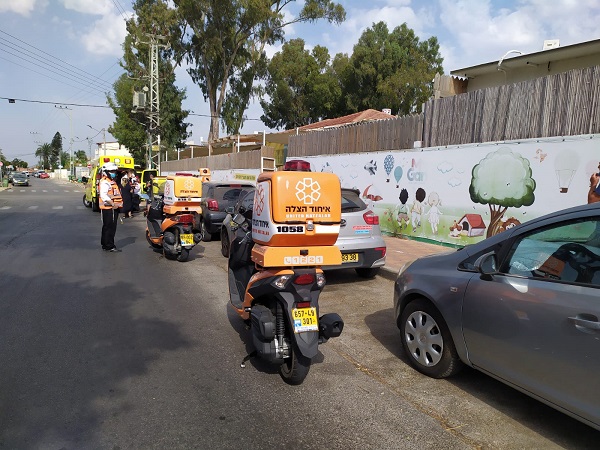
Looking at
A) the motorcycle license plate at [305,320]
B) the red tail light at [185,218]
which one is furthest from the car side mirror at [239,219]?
the red tail light at [185,218]

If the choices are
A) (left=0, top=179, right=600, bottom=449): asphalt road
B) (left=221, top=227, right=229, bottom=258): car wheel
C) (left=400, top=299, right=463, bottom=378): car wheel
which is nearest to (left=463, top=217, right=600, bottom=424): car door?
(left=400, top=299, right=463, bottom=378): car wheel

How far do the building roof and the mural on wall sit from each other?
4.84 metres

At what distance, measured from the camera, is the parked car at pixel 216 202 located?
10914mm

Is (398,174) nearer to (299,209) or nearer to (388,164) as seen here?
(388,164)

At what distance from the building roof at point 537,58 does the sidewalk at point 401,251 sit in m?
6.31

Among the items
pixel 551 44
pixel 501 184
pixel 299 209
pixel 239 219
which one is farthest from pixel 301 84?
pixel 299 209

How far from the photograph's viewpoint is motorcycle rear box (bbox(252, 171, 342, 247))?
3.52 m

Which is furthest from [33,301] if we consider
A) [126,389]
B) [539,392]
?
[539,392]

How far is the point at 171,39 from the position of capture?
106ft

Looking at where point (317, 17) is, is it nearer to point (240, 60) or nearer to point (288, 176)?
point (240, 60)

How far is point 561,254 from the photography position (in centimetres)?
294

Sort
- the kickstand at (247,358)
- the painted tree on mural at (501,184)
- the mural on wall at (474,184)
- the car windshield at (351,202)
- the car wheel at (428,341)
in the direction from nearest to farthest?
the car wheel at (428,341) < the kickstand at (247,358) < the car windshield at (351,202) < the mural on wall at (474,184) < the painted tree on mural at (501,184)

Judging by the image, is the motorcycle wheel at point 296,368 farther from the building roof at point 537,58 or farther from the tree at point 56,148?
the tree at point 56,148

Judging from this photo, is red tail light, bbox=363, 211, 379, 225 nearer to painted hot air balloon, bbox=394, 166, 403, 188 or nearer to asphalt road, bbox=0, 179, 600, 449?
asphalt road, bbox=0, 179, 600, 449
